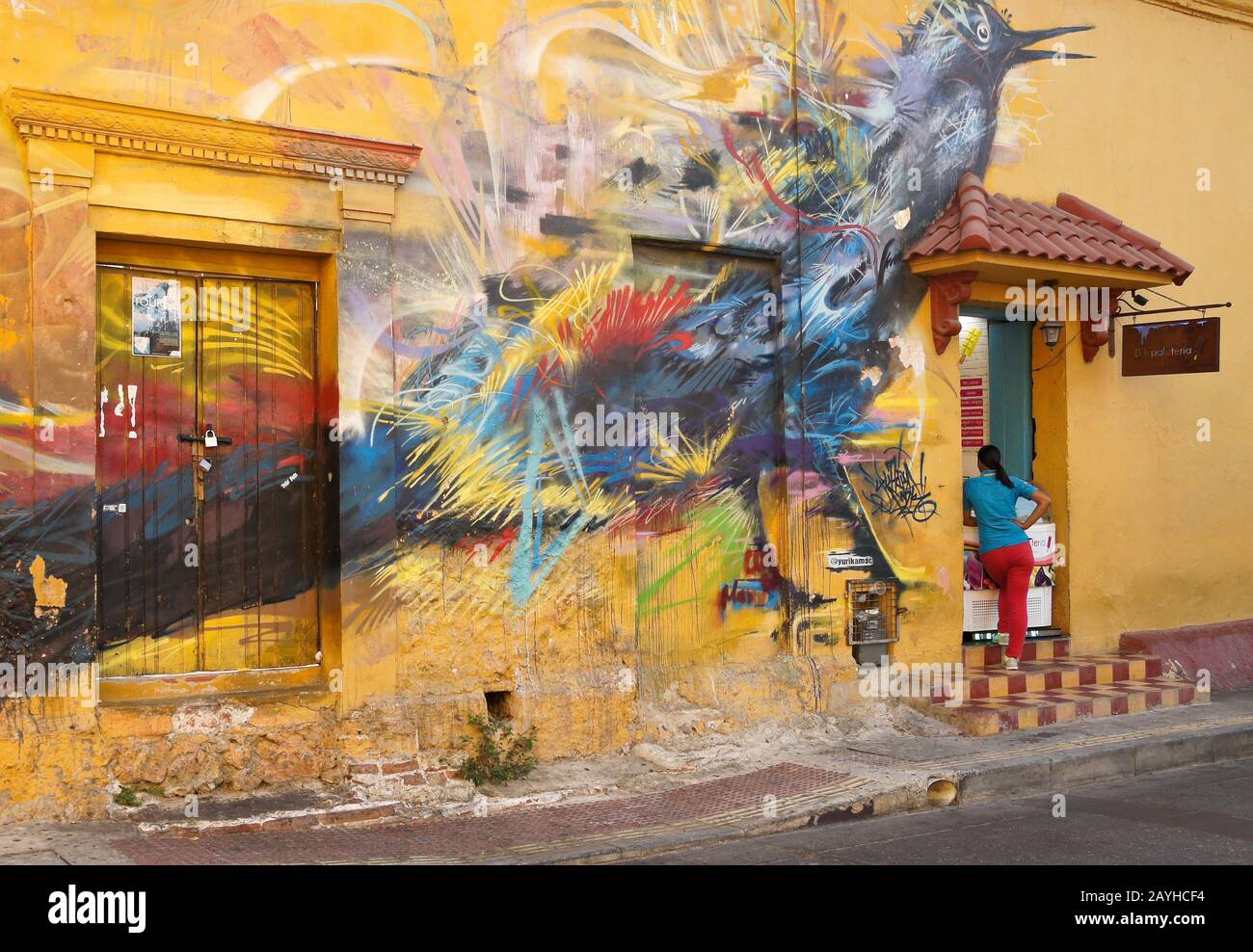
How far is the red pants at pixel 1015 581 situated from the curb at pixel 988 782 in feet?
4.48

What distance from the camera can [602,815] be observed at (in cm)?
727

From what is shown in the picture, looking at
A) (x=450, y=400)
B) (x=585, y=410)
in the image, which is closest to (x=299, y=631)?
(x=450, y=400)

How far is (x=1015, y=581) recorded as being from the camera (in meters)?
10.4

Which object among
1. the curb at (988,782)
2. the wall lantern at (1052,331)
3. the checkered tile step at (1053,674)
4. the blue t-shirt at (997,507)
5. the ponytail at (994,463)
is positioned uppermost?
the wall lantern at (1052,331)

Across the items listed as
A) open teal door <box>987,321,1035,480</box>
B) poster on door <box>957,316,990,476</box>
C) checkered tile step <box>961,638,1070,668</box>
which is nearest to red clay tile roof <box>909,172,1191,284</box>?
open teal door <box>987,321,1035,480</box>

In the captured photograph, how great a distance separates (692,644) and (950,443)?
2.78 m

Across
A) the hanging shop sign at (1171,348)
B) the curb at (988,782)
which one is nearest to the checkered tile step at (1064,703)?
the curb at (988,782)

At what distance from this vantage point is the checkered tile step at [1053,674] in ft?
32.7

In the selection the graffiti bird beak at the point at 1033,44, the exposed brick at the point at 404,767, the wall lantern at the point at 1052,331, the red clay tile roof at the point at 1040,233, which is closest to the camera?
the exposed brick at the point at 404,767

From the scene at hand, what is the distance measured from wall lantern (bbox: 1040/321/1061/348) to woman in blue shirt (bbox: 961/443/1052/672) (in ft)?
4.28

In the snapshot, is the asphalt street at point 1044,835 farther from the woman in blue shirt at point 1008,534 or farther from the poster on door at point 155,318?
the poster on door at point 155,318
